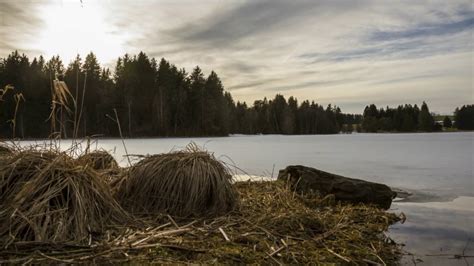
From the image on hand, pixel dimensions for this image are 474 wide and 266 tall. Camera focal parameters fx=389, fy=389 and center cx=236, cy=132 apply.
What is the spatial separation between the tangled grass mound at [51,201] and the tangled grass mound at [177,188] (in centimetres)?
45

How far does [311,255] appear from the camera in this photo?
8.14 feet

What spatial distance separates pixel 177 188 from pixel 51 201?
1.10 meters

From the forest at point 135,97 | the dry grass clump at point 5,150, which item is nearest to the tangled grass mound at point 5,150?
the dry grass clump at point 5,150

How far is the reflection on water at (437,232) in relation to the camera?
9.52 ft

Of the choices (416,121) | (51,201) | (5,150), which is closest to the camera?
(51,201)

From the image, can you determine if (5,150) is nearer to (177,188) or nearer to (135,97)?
(177,188)

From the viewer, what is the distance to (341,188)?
5.05m

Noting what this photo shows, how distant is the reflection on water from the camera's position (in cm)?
290

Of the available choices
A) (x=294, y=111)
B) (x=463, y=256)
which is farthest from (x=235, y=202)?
(x=294, y=111)

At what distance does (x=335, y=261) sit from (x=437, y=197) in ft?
13.8

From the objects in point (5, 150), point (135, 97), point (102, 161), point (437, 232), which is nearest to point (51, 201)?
point (5, 150)

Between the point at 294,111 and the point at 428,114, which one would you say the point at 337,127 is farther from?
the point at 428,114

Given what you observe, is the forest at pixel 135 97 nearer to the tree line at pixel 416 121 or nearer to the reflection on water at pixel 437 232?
the reflection on water at pixel 437 232

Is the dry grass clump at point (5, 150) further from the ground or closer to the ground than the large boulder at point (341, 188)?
further from the ground
